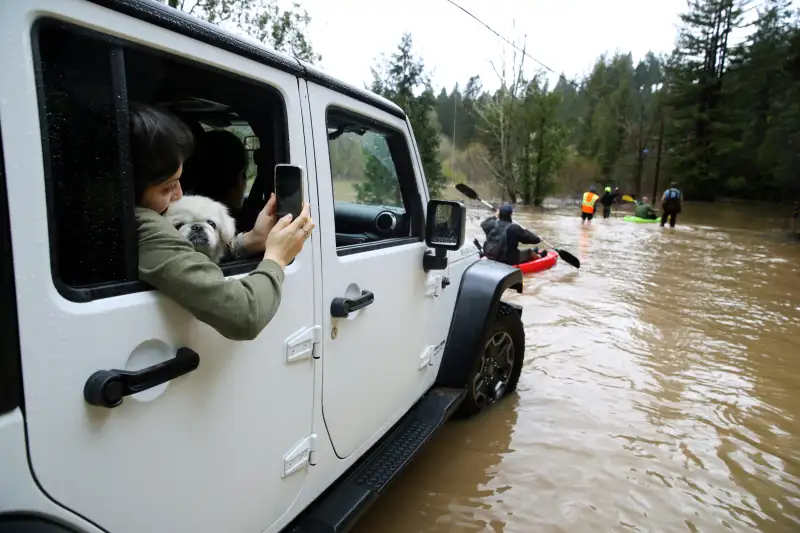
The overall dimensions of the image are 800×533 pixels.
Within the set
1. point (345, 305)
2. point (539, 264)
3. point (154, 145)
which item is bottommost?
point (539, 264)

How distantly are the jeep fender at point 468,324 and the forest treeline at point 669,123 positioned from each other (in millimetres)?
22600

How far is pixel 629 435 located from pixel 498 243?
16.7 feet

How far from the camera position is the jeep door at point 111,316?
1.04 meters

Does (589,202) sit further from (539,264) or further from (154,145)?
(154,145)

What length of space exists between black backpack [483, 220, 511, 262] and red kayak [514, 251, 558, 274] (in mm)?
1028

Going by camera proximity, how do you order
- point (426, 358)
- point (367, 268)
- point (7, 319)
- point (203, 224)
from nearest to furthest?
point (7, 319), point (203, 224), point (367, 268), point (426, 358)

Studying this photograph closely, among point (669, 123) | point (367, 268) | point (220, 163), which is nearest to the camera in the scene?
point (220, 163)

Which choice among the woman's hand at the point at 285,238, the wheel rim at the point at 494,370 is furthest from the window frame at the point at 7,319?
the wheel rim at the point at 494,370

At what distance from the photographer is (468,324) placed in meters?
3.31

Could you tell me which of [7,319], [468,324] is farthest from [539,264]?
[7,319]

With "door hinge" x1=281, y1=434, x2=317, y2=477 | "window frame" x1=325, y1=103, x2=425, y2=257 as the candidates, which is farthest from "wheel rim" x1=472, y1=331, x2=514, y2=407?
"door hinge" x1=281, y1=434, x2=317, y2=477

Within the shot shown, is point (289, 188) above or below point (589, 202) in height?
above

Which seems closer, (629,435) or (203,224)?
(203,224)

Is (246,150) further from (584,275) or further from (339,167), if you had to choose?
(584,275)
